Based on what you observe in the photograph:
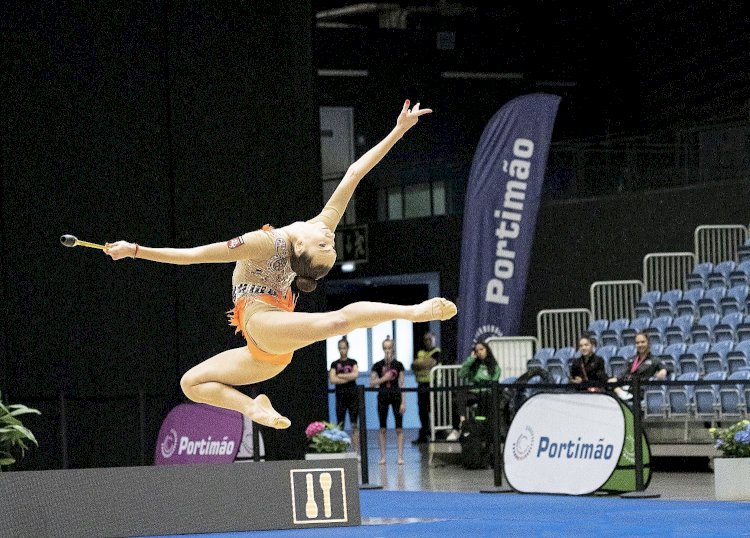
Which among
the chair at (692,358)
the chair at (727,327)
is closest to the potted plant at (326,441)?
the chair at (692,358)

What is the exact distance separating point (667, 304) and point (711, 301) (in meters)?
0.73

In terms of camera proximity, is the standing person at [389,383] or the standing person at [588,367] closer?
the standing person at [588,367]

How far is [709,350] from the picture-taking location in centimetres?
1366

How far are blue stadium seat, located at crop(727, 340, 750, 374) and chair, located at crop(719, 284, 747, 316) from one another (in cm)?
107

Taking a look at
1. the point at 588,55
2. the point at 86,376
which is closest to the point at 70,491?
the point at 86,376

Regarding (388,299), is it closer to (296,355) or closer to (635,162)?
(635,162)

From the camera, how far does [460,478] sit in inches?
529

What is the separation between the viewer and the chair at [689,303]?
1488 cm

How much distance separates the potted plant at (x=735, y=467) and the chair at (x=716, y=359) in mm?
3338

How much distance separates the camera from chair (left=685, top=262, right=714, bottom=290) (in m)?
15.4

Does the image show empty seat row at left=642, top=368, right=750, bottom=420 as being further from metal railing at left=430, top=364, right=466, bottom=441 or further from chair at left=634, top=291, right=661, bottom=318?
metal railing at left=430, top=364, right=466, bottom=441

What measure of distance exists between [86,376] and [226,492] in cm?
516

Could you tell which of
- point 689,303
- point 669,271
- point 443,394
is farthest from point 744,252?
point 443,394

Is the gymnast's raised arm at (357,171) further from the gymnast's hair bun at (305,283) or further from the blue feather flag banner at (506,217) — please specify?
the blue feather flag banner at (506,217)
